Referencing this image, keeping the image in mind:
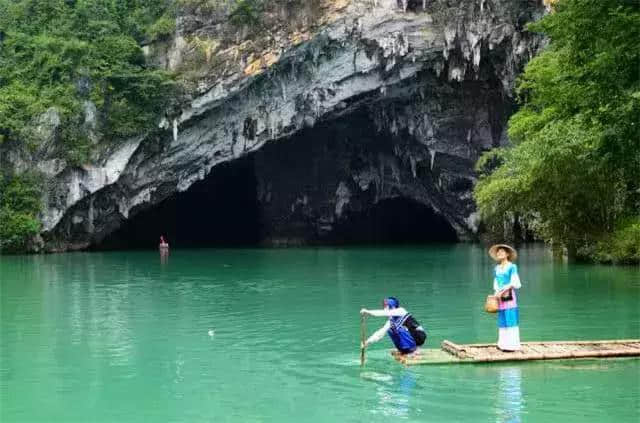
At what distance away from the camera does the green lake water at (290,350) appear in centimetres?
776

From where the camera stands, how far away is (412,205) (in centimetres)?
4744

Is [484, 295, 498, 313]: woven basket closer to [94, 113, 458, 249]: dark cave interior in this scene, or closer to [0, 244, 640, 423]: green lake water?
[0, 244, 640, 423]: green lake water

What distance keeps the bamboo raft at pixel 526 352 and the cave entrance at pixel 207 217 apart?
111 feet

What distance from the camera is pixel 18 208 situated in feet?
117

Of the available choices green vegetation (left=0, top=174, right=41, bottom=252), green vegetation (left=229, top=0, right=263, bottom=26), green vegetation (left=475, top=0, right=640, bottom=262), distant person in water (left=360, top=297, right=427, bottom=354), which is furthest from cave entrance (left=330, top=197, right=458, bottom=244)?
distant person in water (left=360, top=297, right=427, bottom=354)

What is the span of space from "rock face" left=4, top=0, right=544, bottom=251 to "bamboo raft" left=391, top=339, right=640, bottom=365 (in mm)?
23672

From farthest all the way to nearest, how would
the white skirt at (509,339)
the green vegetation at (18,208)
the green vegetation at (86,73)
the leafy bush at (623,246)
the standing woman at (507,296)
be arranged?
1. the green vegetation at (18,208)
2. the green vegetation at (86,73)
3. the leafy bush at (623,246)
4. the white skirt at (509,339)
5. the standing woman at (507,296)

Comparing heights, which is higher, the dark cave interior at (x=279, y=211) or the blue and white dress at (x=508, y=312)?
the dark cave interior at (x=279, y=211)

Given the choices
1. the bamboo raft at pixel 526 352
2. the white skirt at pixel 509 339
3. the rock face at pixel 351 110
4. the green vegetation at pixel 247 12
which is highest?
the green vegetation at pixel 247 12

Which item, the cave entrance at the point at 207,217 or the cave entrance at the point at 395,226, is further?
the cave entrance at the point at 395,226

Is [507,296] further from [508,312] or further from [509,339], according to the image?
[509,339]

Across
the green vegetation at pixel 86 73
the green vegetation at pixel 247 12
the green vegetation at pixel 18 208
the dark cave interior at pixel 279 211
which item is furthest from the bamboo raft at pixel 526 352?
the dark cave interior at pixel 279 211

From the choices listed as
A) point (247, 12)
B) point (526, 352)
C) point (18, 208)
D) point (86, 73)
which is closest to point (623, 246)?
point (526, 352)

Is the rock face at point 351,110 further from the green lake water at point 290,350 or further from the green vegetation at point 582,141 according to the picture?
the green lake water at point 290,350
